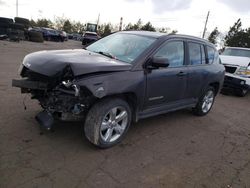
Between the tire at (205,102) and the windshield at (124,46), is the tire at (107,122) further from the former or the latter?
the tire at (205,102)

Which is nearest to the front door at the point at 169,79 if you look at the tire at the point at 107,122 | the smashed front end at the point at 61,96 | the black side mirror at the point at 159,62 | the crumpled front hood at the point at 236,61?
the black side mirror at the point at 159,62

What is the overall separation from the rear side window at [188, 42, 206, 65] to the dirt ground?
1425mm

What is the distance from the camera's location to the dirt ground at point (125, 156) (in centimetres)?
294

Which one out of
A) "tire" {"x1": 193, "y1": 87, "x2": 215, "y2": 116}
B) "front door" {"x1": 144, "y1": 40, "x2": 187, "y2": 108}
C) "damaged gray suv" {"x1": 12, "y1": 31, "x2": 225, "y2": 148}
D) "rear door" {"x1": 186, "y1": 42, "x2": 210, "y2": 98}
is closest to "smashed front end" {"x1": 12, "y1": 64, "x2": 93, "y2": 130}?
"damaged gray suv" {"x1": 12, "y1": 31, "x2": 225, "y2": 148}

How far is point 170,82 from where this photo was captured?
4.39m

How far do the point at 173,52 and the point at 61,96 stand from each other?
2311mm

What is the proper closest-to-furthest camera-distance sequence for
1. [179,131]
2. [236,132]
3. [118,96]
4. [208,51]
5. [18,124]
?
[118,96] < [18,124] < [179,131] < [236,132] < [208,51]

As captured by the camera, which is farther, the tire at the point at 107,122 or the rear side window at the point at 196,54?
the rear side window at the point at 196,54

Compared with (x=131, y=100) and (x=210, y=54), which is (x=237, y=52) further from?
(x=131, y=100)

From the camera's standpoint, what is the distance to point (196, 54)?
5195 mm

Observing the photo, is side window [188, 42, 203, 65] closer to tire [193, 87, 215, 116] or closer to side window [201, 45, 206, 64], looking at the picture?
side window [201, 45, 206, 64]

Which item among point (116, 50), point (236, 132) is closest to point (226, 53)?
point (236, 132)

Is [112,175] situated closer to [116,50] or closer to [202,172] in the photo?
[202,172]

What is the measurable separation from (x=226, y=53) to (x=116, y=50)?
8.18m
